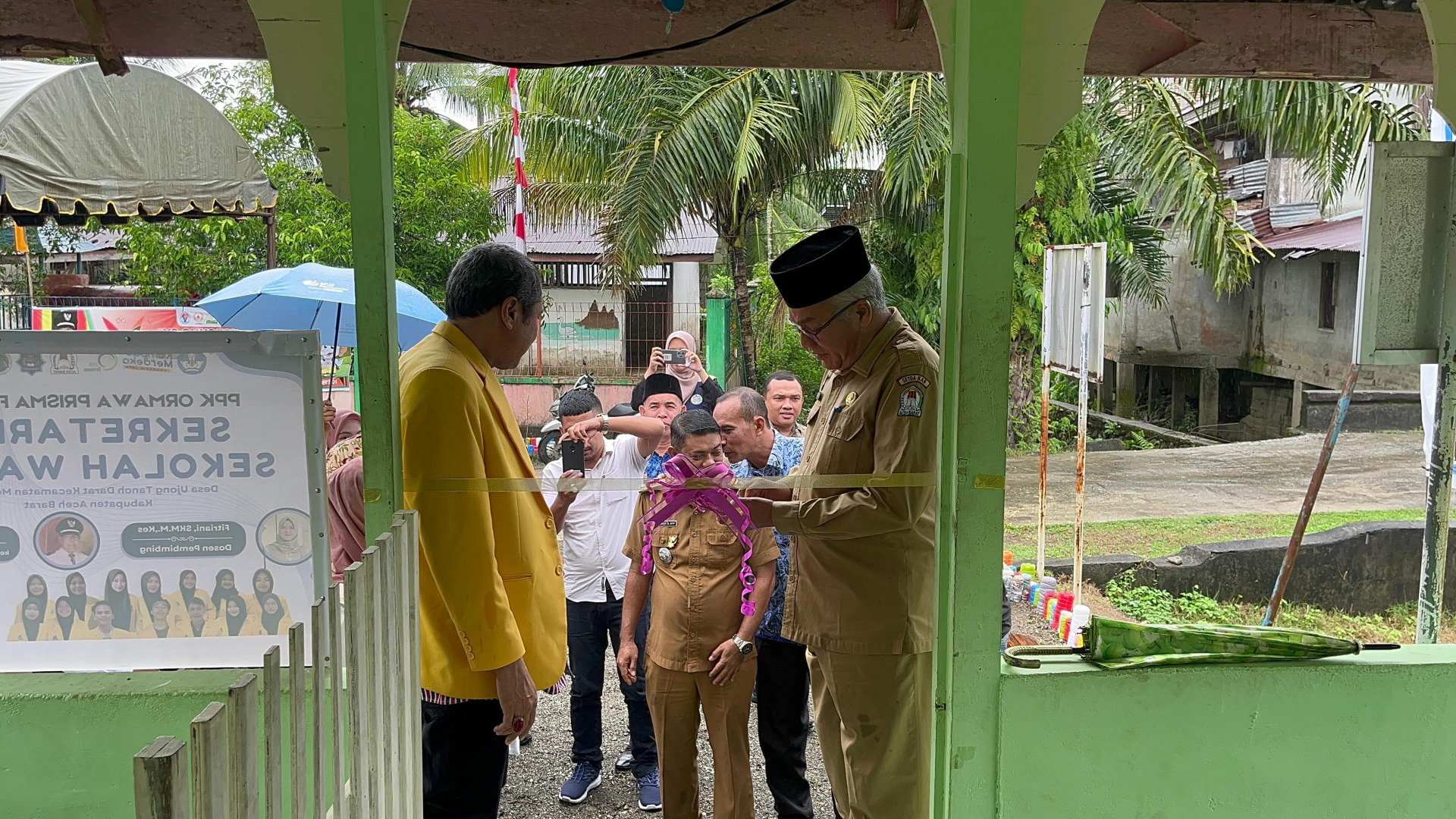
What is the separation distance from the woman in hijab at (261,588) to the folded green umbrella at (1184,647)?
1.64 m

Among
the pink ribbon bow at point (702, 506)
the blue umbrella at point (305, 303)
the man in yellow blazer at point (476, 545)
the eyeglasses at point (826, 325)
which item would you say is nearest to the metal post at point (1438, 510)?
the eyeglasses at point (826, 325)

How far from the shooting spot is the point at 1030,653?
2424 millimetres

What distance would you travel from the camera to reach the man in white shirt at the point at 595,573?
154 inches

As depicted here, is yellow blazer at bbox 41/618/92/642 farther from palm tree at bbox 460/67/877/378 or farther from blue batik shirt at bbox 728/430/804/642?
palm tree at bbox 460/67/877/378

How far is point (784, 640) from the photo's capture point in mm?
3461

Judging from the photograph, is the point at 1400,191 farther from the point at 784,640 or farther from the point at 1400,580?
the point at 1400,580

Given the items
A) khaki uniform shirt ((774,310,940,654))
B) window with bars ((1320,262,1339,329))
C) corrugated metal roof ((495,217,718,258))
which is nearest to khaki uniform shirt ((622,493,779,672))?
khaki uniform shirt ((774,310,940,654))

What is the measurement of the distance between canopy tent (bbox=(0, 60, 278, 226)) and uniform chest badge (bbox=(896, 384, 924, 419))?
187 inches

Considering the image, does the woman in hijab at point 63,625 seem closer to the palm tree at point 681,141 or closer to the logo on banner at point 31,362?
the logo on banner at point 31,362

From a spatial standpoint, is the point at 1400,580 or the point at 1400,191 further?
the point at 1400,580

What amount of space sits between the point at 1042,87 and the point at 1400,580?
20.2 feet

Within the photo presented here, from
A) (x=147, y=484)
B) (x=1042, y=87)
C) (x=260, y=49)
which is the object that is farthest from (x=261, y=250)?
(x=1042, y=87)

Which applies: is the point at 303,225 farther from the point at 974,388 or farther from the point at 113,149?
the point at 974,388

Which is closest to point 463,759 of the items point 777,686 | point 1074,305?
point 777,686
